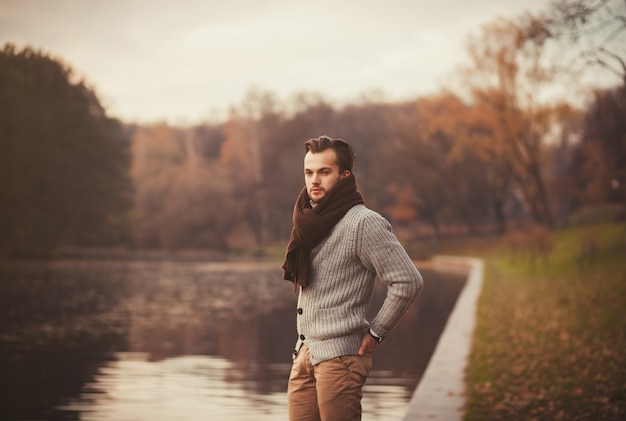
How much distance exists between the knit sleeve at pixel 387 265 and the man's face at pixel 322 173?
269mm

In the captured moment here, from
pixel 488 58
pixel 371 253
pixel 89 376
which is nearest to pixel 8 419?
pixel 89 376

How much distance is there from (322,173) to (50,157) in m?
40.5

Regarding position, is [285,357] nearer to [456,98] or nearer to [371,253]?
[371,253]

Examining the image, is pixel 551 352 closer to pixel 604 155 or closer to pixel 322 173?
pixel 322 173

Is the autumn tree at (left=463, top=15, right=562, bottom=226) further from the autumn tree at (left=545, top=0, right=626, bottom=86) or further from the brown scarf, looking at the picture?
the brown scarf

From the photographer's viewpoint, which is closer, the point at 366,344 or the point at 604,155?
the point at 366,344

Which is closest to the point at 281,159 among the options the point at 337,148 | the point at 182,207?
the point at 182,207

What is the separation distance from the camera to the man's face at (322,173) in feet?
12.1

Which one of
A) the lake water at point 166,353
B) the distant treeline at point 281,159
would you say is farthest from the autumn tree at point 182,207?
the lake water at point 166,353

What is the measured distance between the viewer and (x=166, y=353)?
12.8m

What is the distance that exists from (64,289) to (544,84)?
105ft

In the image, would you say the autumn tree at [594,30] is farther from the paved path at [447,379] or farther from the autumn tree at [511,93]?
the autumn tree at [511,93]

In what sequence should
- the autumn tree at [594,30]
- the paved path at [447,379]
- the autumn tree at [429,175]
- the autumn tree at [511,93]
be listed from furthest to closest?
the autumn tree at [429,175]
the autumn tree at [511,93]
the autumn tree at [594,30]
the paved path at [447,379]

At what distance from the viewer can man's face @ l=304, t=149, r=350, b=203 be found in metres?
3.69
